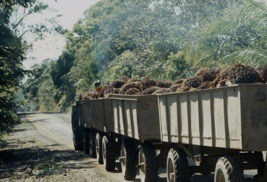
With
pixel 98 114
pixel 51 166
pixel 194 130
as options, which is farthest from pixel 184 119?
pixel 51 166

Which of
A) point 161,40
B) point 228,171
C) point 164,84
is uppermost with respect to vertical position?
point 161,40

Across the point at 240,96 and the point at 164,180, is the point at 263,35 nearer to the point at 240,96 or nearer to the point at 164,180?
the point at 164,180

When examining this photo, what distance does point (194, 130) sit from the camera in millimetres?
8523

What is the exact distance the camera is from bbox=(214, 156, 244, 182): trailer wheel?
7.19 metres

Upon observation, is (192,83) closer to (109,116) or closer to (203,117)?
(203,117)

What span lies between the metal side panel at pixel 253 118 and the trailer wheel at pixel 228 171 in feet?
2.13

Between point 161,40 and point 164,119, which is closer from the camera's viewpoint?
point 164,119

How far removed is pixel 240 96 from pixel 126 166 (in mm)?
6191

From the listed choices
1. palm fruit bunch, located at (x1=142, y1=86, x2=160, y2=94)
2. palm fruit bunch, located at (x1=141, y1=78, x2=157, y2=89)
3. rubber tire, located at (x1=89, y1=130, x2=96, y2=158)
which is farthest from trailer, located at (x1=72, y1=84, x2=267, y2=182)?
rubber tire, located at (x1=89, y1=130, x2=96, y2=158)

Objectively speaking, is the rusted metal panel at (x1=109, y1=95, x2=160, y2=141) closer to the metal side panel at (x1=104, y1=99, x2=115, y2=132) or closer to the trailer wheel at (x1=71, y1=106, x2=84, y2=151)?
the metal side panel at (x1=104, y1=99, x2=115, y2=132)

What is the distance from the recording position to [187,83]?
385 inches

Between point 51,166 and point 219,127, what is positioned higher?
point 219,127

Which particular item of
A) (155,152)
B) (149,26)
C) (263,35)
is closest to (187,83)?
(155,152)

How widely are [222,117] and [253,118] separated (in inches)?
26.4
